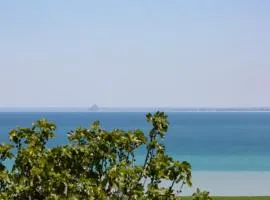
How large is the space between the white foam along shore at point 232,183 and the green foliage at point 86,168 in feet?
108

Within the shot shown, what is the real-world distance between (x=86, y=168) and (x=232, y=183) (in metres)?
45.4

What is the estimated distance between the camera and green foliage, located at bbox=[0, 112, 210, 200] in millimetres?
6824

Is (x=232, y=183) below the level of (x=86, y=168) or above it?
below

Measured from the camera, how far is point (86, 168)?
7.30 metres

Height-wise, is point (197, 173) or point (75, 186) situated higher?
point (75, 186)

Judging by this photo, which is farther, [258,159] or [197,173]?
[258,159]

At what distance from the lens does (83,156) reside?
717 centimetres

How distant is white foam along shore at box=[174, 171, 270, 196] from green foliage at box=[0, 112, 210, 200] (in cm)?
3284

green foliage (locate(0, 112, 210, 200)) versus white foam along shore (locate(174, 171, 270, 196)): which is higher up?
green foliage (locate(0, 112, 210, 200))

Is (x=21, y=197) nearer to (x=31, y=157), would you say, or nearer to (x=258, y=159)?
(x=31, y=157)

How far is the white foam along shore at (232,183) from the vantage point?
4438 centimetres

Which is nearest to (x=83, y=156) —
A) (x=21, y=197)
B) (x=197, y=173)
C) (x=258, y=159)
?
(x=21, y=197)

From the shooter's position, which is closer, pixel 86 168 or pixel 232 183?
pixel 86 168

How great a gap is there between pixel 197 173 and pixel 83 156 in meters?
53.8
